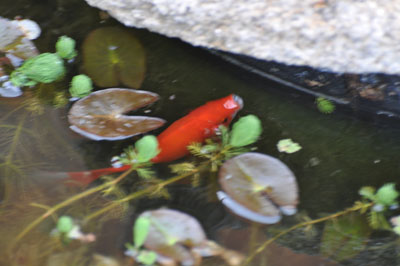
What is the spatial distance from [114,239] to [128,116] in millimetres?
420


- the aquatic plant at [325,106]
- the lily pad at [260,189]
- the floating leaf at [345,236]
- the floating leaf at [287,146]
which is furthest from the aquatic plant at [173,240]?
the aquatic plant at [325,106]

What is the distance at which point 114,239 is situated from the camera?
1.27m

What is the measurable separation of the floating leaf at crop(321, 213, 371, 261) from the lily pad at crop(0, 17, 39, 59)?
1.21 meters

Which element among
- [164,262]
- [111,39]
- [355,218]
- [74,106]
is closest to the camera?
[164,262]

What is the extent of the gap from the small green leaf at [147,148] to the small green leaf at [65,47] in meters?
0.52

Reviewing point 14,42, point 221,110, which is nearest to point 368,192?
point 221,110

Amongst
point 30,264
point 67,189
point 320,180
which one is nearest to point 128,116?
point 67,189

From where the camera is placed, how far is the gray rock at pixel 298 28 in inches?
49.7

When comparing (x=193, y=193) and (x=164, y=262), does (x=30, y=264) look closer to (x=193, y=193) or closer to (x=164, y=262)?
(x=164, y=262)

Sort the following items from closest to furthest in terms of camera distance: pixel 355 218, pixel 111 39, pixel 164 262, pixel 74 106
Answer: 1. pixel 164 262
2. pixel 355 218
3. pixel 74 106
4. pixel 111 39

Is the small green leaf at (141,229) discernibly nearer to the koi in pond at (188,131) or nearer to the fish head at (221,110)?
the koi in pond at (188,131)

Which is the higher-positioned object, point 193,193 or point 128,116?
point 128,116

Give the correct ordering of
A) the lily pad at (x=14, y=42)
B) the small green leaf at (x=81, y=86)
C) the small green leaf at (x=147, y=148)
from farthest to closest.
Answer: the lily pad at (x=14, y=42) → the small green leaf at (x=81, y=86) → the small green leaf at (x=147, y=148)

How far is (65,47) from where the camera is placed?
1599 millimetres
